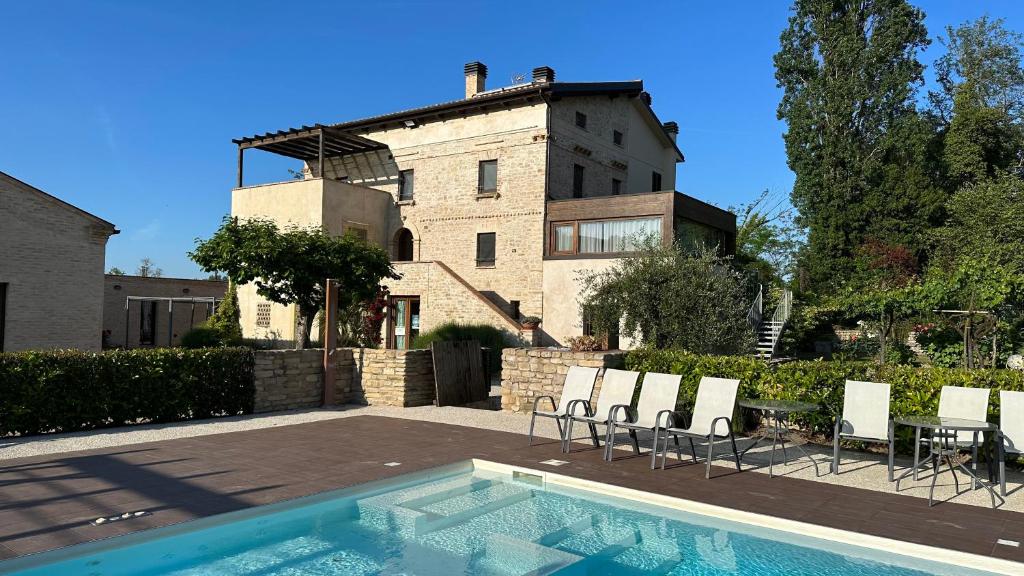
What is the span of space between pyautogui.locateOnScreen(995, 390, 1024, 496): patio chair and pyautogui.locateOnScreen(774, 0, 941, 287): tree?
24381mm

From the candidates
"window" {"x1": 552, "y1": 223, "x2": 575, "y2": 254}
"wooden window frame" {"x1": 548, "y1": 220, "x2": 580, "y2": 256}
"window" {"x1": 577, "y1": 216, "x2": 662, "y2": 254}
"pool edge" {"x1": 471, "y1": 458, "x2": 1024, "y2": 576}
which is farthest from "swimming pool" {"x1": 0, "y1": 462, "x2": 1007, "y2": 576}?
"window" {"x1": 552, "y1": 223, "x2": 575, "y2": 254}

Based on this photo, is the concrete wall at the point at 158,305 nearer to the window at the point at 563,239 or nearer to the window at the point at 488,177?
the window at the point at 488,177

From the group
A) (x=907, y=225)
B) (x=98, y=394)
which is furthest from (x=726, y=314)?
(x=907, y=225)

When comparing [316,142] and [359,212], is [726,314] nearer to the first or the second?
[359,212]

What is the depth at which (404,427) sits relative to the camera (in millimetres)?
9906

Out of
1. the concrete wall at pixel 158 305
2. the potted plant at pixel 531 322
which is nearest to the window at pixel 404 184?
the potted plant at pixel 531 322

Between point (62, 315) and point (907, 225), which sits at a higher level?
point (907, 225)

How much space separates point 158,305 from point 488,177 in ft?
49.2

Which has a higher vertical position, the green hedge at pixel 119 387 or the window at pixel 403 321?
the window at pixel 403 321

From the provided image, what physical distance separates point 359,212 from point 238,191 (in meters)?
4.55

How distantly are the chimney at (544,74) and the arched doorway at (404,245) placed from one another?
734 cm

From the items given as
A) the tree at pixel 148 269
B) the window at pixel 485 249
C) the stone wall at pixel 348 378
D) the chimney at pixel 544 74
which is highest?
the chimney at pixel 544 74

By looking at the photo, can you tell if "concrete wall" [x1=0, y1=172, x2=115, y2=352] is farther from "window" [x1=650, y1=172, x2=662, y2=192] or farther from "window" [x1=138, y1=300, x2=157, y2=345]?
"window" [x1=650, y1=172, x2=662, y2=192]

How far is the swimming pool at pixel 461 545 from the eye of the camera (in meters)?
4.70
